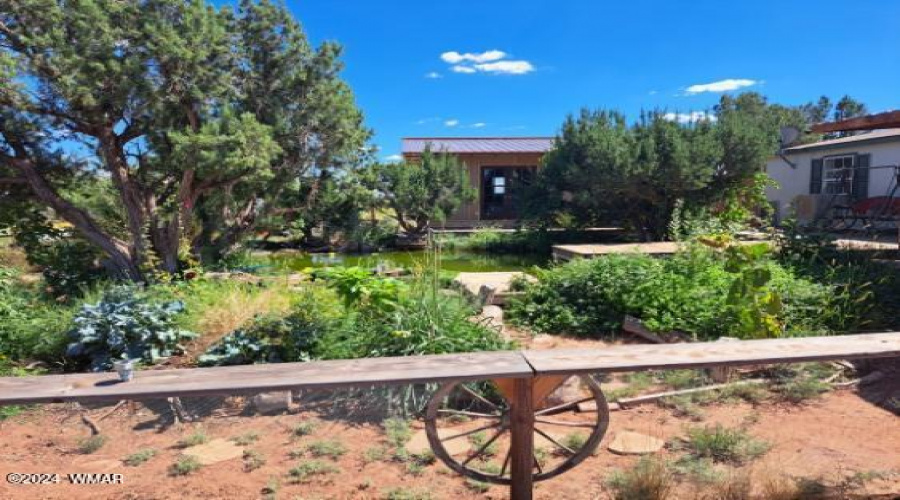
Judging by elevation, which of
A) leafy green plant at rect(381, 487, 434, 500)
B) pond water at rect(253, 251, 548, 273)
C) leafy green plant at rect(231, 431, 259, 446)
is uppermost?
pond water at rect(253, 251, 548, 273)

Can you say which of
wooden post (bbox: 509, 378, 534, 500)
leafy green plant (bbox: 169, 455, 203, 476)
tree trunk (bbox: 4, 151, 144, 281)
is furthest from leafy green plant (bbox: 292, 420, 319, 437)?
tree trunk (bbox: 4, 151, 144, 281)

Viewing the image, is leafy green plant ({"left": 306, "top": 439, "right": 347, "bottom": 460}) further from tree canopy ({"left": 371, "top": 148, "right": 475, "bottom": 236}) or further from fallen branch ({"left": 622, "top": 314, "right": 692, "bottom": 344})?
tree canopy ({"left": 371, "top": 148, "right": 475, "bottom": 236})

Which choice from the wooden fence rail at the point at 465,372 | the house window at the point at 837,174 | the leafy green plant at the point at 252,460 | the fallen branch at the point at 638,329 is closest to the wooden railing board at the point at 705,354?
the wooden fence rail at the point at 465,372

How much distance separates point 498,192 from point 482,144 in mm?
1858

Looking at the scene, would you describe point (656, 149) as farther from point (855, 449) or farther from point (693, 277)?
point (855, 449)

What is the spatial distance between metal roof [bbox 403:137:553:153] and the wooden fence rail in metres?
15.7

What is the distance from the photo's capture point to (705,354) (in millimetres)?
2316

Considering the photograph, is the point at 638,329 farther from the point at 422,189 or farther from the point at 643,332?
the point at 422,189

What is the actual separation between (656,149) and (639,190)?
100 centimetres

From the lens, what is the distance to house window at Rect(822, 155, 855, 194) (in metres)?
14.5

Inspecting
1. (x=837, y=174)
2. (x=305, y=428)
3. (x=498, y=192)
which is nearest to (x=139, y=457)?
(x=305, y=428)

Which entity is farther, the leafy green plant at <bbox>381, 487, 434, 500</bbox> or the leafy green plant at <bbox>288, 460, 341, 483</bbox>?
the leafy green plant at <bbox>288, 460, 341, 483</bbox>

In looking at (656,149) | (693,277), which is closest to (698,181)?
(656,149)

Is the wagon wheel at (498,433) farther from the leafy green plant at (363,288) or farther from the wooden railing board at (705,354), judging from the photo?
the leafy green plant at (363,288)
